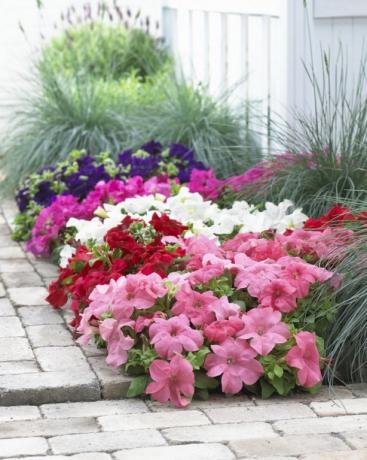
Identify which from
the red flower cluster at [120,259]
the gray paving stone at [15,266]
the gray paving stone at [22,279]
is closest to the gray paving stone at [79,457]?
the red flower cluster at [120,259]

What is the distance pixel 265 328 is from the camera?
3.84 metres

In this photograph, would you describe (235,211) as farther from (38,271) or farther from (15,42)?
(15,42)

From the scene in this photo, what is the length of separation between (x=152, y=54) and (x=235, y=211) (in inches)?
139

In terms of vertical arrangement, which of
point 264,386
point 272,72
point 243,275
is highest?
point 272,72

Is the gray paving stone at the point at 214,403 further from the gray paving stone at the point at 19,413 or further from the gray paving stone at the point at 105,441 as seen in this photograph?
the gray paving stone at the point at 19,413

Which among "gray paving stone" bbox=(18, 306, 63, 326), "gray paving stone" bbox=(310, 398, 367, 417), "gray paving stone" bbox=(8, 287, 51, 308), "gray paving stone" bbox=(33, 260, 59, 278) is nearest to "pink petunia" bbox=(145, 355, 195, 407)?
"gray paving stone" bbox=(310, 398, 367, 417)

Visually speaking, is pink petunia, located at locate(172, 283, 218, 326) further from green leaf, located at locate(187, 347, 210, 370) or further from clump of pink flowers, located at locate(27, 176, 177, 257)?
clump of pink flowers, located at locate(27, 176, 177, 257)

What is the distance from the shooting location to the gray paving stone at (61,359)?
3865mm

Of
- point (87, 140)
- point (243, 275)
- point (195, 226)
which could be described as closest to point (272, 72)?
point (87, 140)

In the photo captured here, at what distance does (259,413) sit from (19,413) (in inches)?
30.8

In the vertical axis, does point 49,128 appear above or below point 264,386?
above

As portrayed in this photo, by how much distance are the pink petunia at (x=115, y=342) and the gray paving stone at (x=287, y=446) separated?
0.66 metres

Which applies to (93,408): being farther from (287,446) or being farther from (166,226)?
(166,226)

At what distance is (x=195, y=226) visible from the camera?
4891mm
